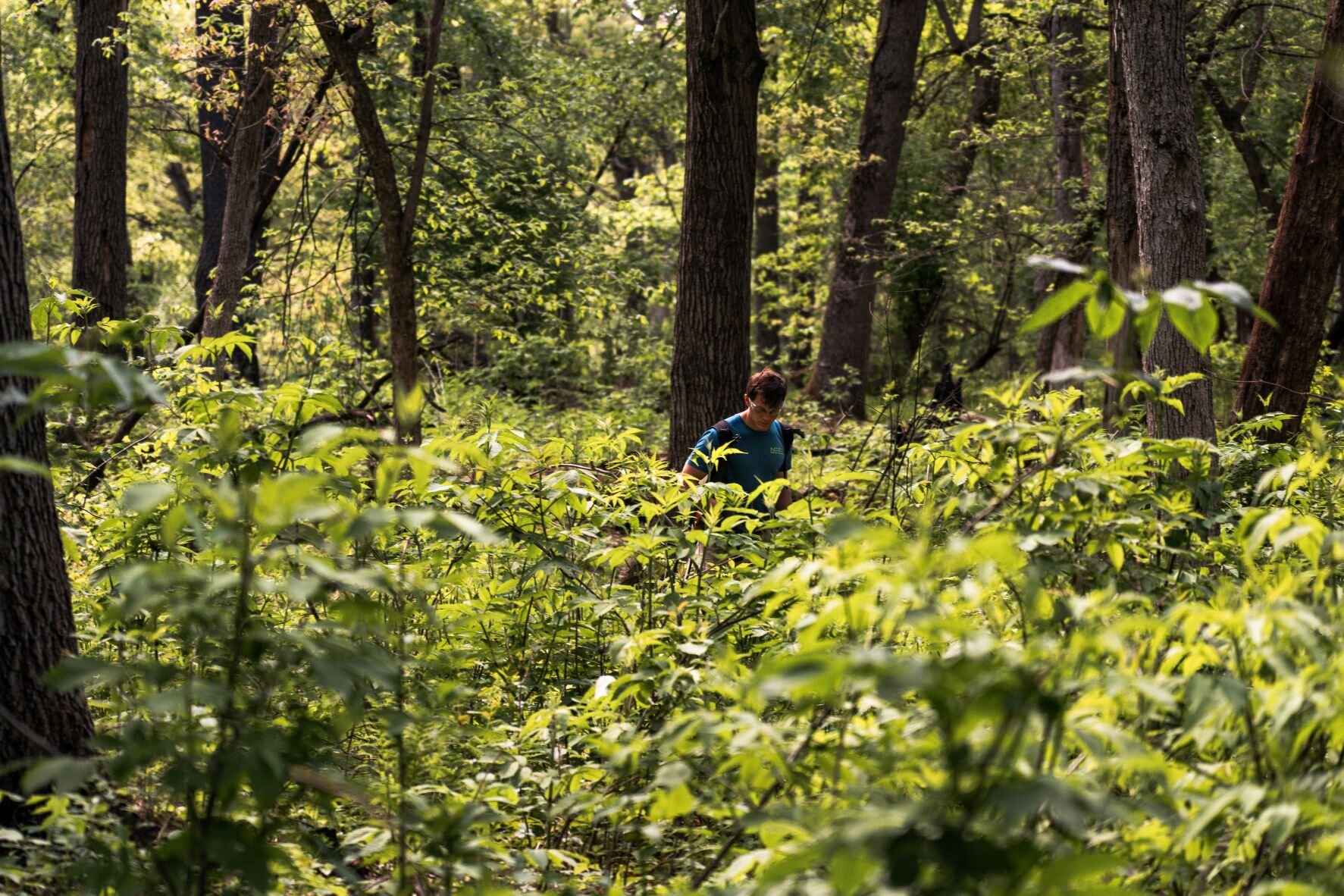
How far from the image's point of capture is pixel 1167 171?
7109 mm

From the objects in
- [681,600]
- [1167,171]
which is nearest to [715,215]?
[1167,171]

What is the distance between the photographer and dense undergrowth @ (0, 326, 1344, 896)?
6.21ft

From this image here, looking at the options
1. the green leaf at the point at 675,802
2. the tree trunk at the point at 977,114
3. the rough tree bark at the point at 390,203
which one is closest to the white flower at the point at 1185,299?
the green leaf at the point at 675,802

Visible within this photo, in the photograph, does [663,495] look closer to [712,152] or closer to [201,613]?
[201,613]

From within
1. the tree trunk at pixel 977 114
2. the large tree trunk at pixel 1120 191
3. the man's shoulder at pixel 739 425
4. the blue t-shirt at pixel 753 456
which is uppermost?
the tree trunk at pixel 977 114

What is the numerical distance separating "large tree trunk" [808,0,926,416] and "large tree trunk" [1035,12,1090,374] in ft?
7.01

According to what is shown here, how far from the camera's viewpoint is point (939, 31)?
26172 millimetres

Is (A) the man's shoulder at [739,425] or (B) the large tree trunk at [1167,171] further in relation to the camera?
(B) the large tree trunk at [1167,171]

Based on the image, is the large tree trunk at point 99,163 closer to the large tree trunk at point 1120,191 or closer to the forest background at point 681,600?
the forest background at point 681,600

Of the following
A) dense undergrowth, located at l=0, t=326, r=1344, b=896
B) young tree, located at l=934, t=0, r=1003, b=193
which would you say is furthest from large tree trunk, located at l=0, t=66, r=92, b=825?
young tree, located at l=934, t=0, r=1003, b=193

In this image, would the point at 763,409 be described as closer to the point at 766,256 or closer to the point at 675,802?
the point at 675,802

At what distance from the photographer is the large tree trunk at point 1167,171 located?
706cm

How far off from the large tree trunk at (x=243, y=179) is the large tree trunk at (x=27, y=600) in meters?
6.87

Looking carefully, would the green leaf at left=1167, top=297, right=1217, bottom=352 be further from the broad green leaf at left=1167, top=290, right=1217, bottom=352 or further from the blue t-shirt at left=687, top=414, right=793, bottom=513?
the blue t-shirt at left=687, top=414, right=793, bottom=513
